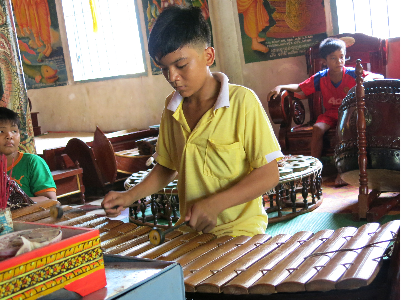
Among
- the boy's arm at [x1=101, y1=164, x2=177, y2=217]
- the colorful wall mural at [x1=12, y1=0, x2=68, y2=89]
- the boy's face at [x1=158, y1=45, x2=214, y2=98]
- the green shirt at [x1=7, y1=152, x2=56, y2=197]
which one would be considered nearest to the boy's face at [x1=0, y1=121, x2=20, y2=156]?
the green shirt at [x1=7, y1=152, x2=56, y2=197]

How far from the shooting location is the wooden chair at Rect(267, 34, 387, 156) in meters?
5.39

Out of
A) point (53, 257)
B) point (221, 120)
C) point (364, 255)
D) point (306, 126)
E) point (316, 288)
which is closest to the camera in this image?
point (53, 257)

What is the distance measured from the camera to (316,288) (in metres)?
1.29

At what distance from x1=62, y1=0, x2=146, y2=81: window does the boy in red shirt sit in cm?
335

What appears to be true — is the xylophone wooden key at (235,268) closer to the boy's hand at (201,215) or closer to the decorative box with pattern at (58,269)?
the boy's hand at (201,215)

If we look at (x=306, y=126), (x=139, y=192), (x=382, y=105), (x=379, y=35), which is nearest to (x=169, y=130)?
(x=139, y=192)

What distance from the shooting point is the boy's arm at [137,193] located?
193 centimetres

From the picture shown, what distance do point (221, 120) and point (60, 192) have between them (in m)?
3.63

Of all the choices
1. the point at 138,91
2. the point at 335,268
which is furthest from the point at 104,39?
the point at 335,268

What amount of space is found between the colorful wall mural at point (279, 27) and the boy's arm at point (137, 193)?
4468mm

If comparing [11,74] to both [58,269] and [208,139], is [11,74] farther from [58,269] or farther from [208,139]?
[58,269]

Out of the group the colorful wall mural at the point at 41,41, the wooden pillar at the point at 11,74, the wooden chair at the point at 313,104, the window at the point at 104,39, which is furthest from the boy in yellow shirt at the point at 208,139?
the colorful wall mural at the point at 41,41

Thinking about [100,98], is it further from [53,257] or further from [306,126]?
[53,257]

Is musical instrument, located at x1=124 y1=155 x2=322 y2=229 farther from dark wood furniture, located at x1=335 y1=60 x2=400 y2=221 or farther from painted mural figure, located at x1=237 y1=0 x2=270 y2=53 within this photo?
painted mural figure, located at x1=237 y1=0 x2=270 y2=53
